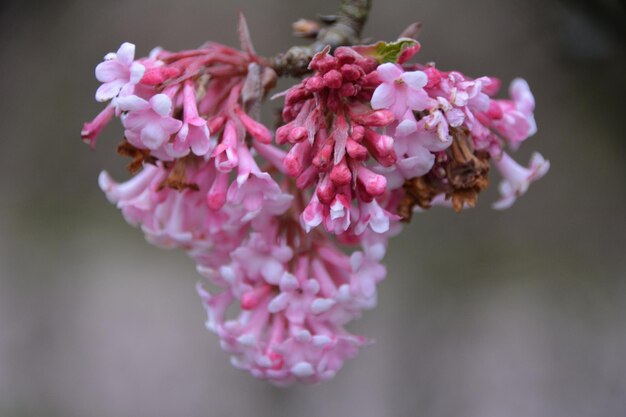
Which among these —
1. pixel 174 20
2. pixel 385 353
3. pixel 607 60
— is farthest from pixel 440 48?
pixel 385 353

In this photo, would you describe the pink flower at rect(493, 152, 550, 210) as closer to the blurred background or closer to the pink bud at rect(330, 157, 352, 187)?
the pink bud at rect(330, 157, 352, 187)

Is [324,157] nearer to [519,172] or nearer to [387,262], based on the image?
[519,172]

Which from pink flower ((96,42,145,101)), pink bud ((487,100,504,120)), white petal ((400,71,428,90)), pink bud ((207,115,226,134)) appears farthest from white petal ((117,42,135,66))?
pink bud ((487,100,504,120))

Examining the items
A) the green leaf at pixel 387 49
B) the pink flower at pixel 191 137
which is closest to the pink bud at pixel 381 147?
the green leaf at pixel 387 49

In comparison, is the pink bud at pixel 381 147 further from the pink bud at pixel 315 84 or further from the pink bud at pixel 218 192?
the pink bud at pixel 218 192

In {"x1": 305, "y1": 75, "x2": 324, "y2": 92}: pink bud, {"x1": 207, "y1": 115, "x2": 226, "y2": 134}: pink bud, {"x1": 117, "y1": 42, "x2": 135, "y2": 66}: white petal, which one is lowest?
{"x1": 207, "y1": 115, "x2": 226, "y2": 134}: pink bud

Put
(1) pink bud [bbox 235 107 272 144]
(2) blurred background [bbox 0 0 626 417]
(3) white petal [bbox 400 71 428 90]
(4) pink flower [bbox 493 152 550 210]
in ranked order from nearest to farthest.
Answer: (3) white petal [bbox 400 71 428 90] → (1) pink bud [bbox 235 107 272 144] → (4) pink flower [bbox 493 152 550 210] → (2) blurred background [bbox 0 0 626 417]

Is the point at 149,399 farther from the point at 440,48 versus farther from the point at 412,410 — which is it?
the point at 440,48
